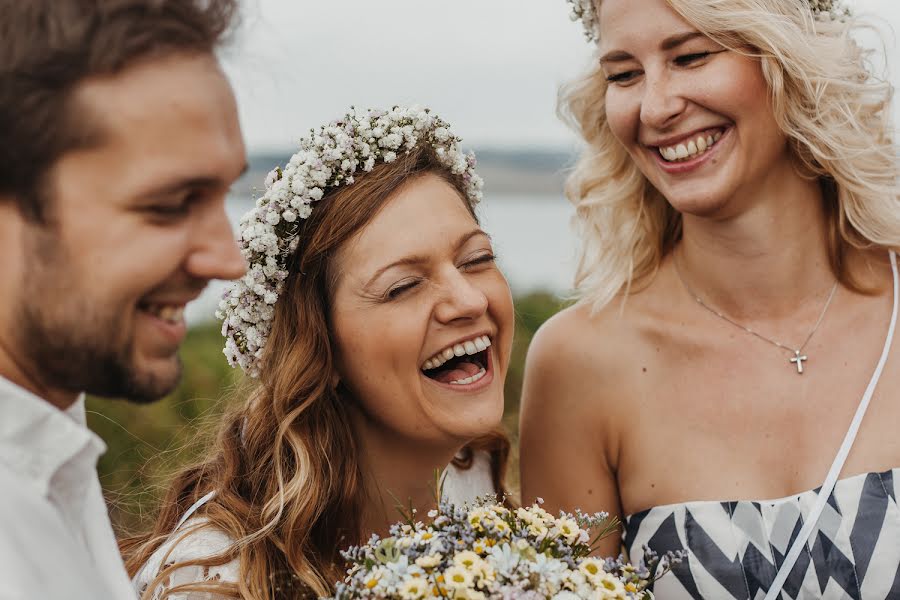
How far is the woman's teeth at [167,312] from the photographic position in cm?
211

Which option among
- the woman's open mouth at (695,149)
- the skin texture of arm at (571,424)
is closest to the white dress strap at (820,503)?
the skin texture of arm at (571,424)

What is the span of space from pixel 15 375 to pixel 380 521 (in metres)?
2.03

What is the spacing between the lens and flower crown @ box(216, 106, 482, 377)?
367cm

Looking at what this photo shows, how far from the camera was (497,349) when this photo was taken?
3703mm

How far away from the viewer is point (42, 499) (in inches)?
73.4

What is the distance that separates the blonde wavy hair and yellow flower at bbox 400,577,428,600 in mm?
2357

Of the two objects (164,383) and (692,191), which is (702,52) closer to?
(692,191)

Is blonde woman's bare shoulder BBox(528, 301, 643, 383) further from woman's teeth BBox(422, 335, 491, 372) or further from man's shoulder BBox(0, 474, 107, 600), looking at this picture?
man's shoulder BBox(0, 474, 107, 600)

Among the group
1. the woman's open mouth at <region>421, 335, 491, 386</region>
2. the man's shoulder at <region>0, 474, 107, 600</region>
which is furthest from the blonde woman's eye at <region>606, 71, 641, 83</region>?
the man's shoulder at <region>0, 474, 107, 600</region>

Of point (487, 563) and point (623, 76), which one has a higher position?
point (623, 76)

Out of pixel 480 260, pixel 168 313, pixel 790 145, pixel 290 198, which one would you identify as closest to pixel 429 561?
pixel 168 313

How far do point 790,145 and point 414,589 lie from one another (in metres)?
2.67

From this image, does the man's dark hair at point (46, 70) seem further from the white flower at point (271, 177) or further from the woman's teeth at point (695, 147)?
the woman's teeth at point (695, 147)

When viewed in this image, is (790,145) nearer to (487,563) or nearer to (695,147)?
(695,147)
